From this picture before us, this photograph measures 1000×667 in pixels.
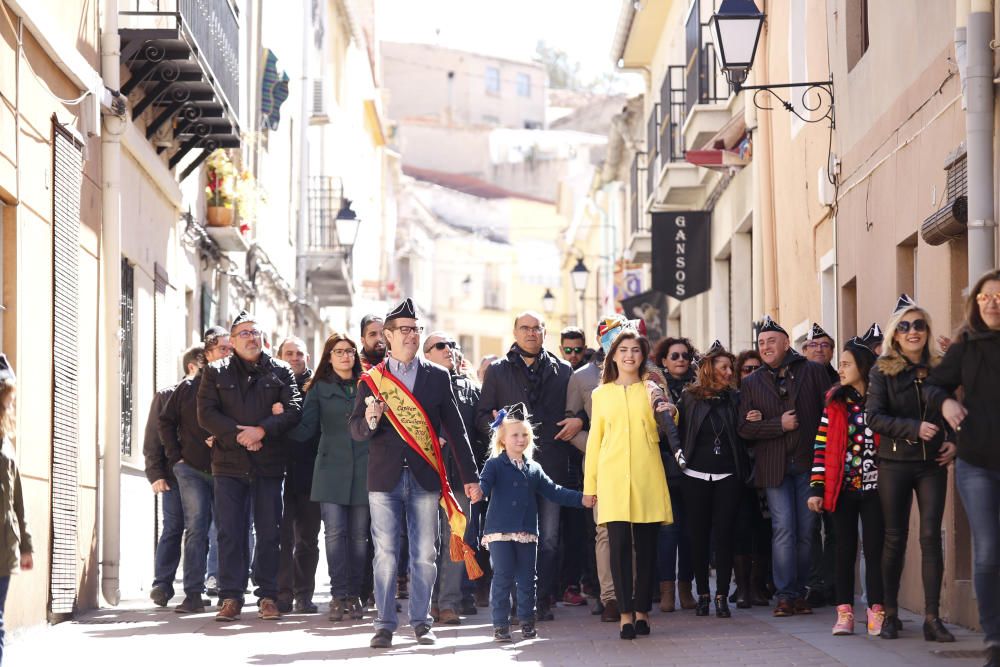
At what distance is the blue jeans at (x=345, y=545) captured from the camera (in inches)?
484

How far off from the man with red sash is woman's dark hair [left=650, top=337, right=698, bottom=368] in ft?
9.30

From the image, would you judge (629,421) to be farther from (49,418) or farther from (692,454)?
(49,418)

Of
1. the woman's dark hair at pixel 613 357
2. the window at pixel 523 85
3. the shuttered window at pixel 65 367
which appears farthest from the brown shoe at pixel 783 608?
the window at pixel 523 85

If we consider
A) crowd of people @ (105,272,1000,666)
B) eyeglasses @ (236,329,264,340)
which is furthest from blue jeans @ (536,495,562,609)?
eyeglasses @ (236,329,264,340)

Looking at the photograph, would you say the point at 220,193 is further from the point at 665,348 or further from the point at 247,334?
the point at 665,348

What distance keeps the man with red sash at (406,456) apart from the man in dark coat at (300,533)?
2070 mm

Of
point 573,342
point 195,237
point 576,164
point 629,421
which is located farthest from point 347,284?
point 576,164

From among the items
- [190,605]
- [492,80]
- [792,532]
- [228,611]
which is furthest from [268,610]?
[492,80]

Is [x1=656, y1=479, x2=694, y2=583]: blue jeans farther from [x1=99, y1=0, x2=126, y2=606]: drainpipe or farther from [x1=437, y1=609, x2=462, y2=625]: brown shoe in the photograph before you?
[x1=99, y1=0, x2=126, y2=606]: drainpipe

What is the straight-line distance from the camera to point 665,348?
13406 mm

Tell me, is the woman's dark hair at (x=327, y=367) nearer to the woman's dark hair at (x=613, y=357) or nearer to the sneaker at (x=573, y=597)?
the woman's dark hair at (x=613, y=357)

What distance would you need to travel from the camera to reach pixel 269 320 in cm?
2725

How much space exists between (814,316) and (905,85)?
4664 mm

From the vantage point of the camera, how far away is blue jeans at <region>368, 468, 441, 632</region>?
10805 millimetres
